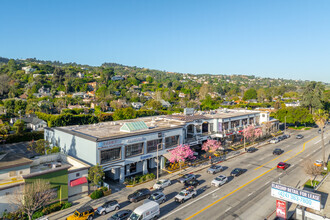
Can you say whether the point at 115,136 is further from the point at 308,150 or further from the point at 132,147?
the point at 308,150

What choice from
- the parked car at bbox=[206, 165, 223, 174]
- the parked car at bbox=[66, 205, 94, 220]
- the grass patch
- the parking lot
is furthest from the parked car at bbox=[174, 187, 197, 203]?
the parking lot

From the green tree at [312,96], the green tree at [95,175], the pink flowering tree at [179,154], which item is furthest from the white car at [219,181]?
the green tree at [312,96]

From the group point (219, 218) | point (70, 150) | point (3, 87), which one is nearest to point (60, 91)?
point (3, 87)

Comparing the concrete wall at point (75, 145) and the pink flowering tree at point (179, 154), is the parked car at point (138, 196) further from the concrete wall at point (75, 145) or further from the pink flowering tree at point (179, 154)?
the pink flowering tree at point (179, 154)

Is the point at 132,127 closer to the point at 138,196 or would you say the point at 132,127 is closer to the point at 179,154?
the point at 179,154

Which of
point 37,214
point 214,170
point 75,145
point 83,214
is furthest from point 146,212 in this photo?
point 75,145

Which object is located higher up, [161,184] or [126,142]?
[126,142]
